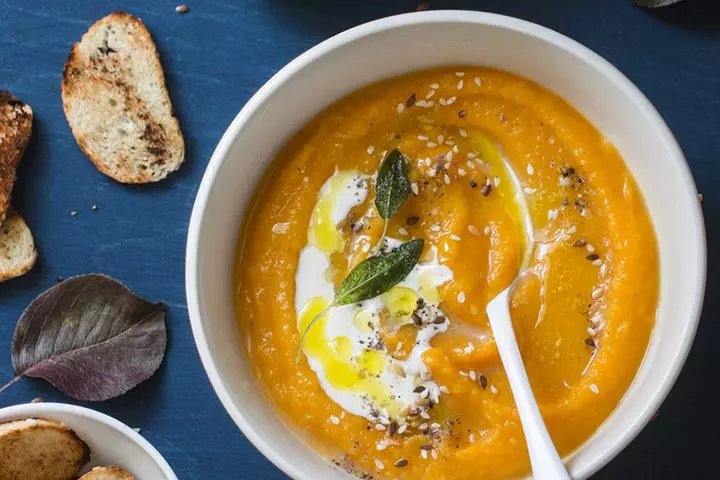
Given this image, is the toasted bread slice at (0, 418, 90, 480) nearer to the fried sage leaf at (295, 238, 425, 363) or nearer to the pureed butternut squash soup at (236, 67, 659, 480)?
the pureed butternut squash soup at (236, 67, 659, 480)

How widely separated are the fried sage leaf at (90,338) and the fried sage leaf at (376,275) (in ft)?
1.91

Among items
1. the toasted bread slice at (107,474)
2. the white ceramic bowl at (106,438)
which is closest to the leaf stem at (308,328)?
the white ceramic bowl at (106,438)

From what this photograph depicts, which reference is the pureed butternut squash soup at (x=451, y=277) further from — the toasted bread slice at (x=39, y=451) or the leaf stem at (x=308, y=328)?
the toasted bread slice at (x=39, y=451)

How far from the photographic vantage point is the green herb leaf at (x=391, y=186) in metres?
2.15

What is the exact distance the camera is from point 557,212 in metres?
2.20

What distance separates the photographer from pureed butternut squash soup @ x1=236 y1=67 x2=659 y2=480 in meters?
2.17

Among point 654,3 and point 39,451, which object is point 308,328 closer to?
point 39,451

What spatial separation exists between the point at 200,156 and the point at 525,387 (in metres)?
1.12

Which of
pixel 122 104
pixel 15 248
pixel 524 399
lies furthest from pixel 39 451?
pixel 524 399

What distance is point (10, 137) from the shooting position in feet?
8.16

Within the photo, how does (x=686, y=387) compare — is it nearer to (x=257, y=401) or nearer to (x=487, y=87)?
(x=487, y=87)

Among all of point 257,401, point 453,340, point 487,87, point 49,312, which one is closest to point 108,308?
point 49,312

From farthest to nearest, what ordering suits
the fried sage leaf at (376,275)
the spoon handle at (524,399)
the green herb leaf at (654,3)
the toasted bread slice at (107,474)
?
the toasted bread slice at (107,474)
the green herb leaf at (654,3)
the fried sage leaf at (376,275)
the spoon handle at (524,399)

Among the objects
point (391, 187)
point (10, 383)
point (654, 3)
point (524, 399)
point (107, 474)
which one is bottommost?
point (107, 474)
